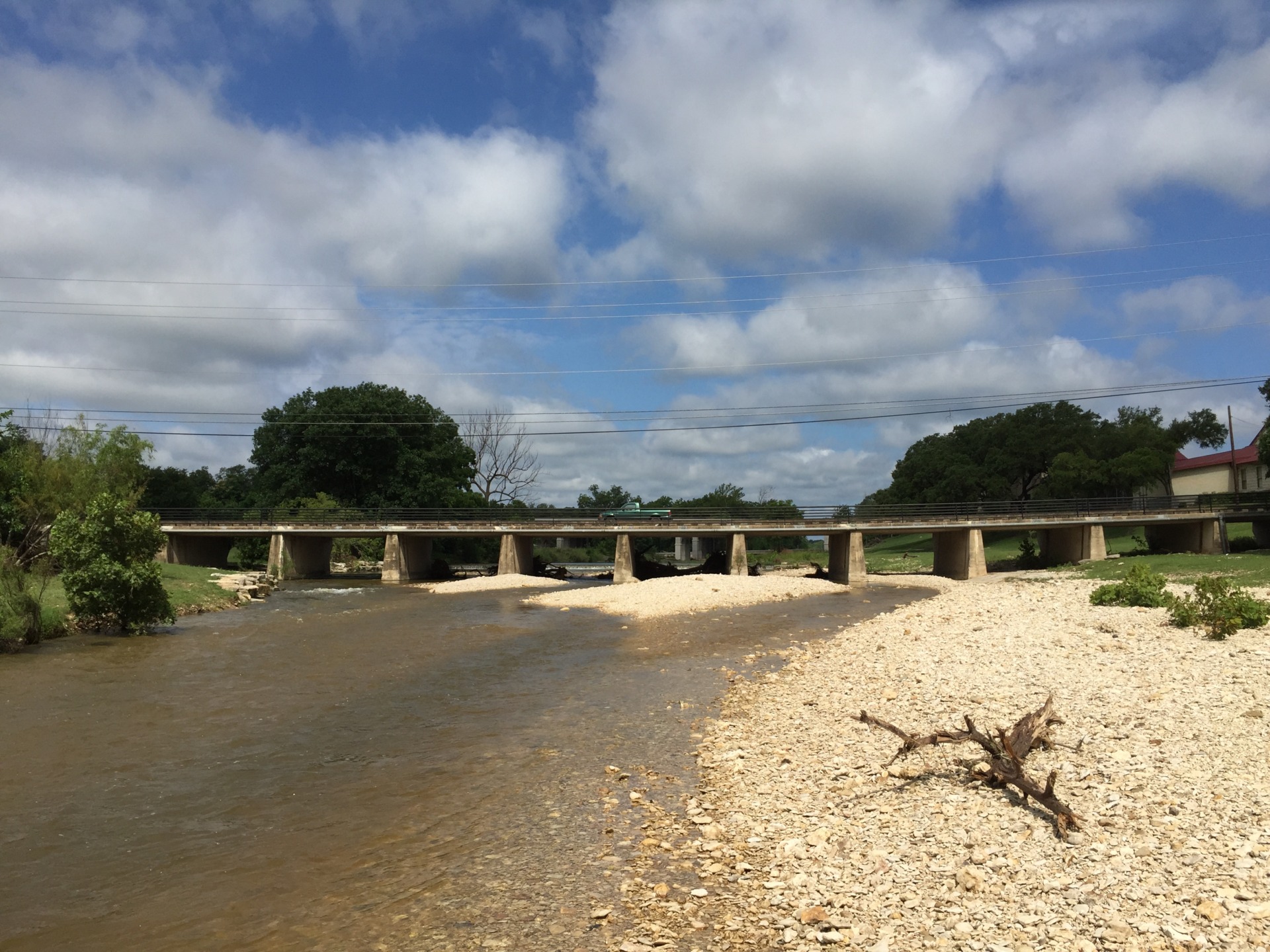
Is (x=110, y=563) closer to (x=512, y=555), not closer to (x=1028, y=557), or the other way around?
(x=512, y=555)

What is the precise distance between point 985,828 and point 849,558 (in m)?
49.5

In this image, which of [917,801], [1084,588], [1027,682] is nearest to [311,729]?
[917,801]

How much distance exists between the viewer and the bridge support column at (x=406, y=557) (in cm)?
5975

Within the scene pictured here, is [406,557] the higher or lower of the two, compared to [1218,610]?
lower

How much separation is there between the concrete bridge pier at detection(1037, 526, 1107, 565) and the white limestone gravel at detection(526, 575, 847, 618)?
18.7m

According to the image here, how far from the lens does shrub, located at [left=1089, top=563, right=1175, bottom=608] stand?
765 inches

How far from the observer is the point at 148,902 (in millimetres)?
7328

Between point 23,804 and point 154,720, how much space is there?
4.63 m

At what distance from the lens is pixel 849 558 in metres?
Answer: 55.2

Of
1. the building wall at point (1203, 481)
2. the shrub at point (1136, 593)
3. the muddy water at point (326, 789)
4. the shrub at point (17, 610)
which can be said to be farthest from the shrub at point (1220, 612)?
the building wall at point (1203, 481)

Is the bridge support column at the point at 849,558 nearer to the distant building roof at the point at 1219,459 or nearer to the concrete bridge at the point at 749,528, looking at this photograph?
the concrete bridge at the point at 749,528

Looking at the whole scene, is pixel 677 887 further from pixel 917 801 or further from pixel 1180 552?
pixel 1180 552

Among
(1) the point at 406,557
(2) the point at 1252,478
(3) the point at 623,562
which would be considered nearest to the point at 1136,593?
(3) the point at 623,562

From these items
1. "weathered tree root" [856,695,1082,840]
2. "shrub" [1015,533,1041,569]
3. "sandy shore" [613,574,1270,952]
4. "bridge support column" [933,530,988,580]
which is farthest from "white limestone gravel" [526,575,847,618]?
"weathered tree root" [856,695,1082,840]
